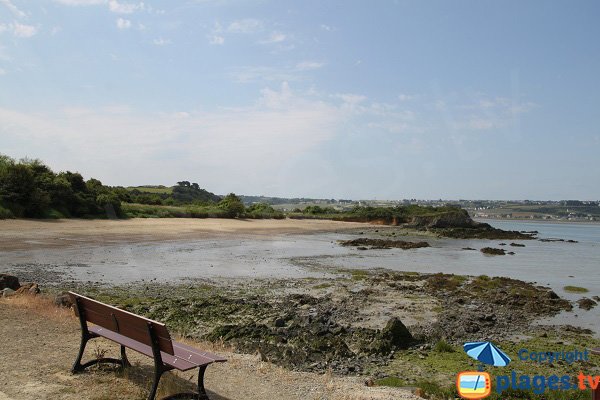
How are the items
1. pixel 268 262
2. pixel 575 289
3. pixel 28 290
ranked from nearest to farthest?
pixel 28 290 → pixel 575 289 → pixel 268 262

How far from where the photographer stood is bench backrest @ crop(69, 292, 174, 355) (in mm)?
5438

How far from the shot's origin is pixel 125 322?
19.8ft

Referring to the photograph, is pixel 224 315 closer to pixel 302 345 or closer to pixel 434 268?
pixel 302 345

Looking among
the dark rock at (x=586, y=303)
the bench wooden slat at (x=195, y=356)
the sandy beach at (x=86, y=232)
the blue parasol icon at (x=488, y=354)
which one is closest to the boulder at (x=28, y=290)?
the bench wooden slat at (x=195, y=356)

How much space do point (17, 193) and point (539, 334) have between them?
135 feet

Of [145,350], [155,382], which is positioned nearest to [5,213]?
[145,350]

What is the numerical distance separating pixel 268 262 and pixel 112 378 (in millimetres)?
21709

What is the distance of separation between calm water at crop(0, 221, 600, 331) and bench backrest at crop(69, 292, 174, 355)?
12594 mm

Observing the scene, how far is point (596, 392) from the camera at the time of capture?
15.1 feet

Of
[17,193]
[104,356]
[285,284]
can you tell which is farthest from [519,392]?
[17,193]

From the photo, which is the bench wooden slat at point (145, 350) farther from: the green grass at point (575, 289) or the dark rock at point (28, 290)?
the green grass at point (575, 289)

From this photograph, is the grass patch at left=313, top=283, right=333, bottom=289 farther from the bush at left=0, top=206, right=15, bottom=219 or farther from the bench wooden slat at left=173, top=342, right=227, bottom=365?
the bush at left=0, top=206, right=15, bottom=219

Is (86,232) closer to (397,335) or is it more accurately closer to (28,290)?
(28,290)

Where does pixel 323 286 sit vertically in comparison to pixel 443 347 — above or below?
below
